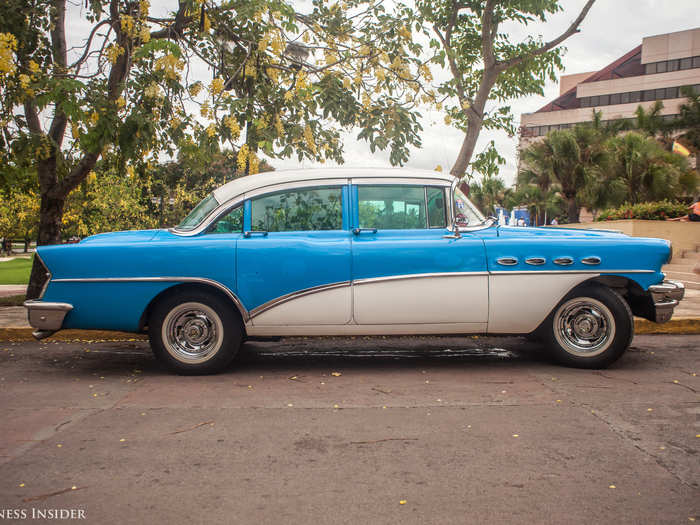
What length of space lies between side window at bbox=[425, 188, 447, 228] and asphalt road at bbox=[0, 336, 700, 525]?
1.37 meters

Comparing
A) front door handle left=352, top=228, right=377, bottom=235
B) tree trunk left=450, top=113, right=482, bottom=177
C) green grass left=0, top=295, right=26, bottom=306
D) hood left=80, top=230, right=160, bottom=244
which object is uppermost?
tree trunk left=450, top=113, right=482, bottom=177

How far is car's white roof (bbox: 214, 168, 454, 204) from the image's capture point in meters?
6.32

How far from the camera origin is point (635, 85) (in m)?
69.4

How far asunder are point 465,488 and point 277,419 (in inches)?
65.2

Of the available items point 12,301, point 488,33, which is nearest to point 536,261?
point 488,33

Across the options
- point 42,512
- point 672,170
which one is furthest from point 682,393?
point 672,170

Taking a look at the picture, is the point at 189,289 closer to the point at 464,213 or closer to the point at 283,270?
the point at 283,270

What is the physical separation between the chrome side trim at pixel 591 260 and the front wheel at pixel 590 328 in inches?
9.4

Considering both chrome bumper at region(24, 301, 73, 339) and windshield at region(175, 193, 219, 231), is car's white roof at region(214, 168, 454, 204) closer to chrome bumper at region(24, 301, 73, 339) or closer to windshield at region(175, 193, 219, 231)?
windshield at region(175, 193, 219, 231)

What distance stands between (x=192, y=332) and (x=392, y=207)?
2185mm

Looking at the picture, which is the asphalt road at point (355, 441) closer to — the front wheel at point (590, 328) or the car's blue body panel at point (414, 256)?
the front wheel at point (590, 328)

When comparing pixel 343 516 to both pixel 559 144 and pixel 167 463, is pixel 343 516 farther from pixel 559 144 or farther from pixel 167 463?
pixel 559 144

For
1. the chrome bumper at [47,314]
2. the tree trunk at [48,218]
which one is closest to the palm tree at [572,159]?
the tree trunk at [48,218]

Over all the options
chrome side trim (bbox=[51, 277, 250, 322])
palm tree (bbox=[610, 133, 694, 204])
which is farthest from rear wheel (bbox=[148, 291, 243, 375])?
palm tree (bbox=[610, 133, 694, 204])
